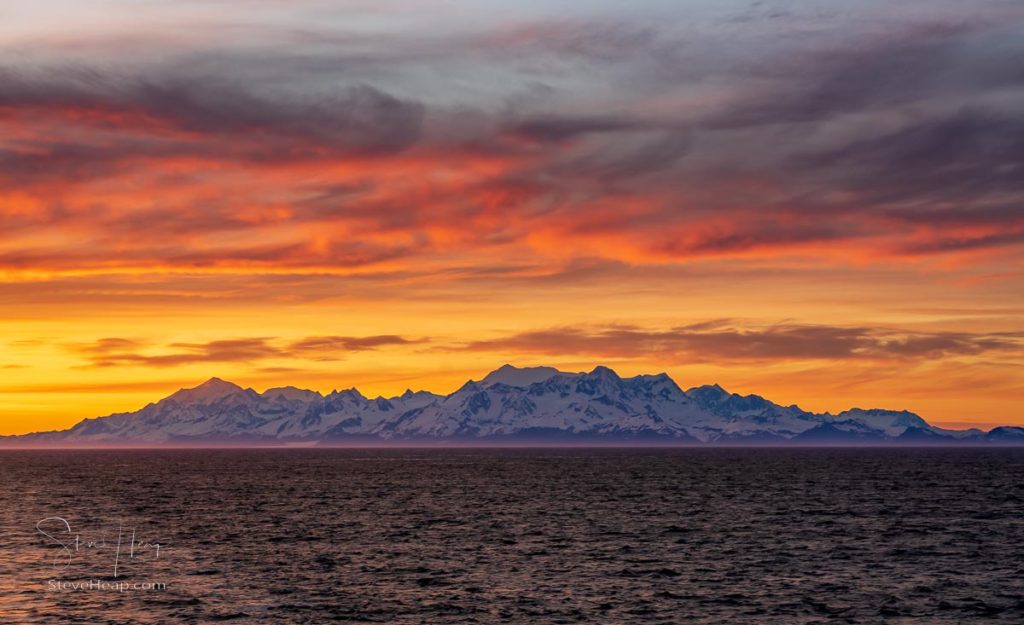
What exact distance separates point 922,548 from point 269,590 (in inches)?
2210

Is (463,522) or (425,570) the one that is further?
(463,522)

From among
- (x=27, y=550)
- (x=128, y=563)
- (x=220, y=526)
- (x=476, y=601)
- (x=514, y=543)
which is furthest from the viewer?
(x=220, y=526)

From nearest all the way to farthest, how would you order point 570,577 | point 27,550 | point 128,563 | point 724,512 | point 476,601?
point 476,601
point 570,577
point 128,563
point 27,550
point 724,512

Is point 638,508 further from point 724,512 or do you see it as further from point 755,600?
point 755,600

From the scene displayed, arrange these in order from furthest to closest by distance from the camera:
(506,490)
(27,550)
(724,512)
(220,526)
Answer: (506,490) < (724,512) < (220,526) < (27,550)

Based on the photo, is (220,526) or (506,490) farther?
(506,490)

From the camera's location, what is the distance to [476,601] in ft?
221

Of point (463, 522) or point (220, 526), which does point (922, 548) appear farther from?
point (220, 526)

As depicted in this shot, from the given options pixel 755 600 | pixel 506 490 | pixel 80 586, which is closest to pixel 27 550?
pixel 80 586

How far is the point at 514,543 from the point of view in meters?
96.7

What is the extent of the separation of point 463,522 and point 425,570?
37957mm

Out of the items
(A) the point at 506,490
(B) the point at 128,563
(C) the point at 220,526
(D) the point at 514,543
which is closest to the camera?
(B) the point at 128,563

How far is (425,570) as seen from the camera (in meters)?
80.1

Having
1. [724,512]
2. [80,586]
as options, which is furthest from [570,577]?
[724,512]
